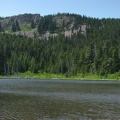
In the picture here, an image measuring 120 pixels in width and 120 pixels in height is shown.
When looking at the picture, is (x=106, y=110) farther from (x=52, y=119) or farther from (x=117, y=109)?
(x=52, y=119)

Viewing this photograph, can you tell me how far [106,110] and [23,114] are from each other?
1346 centimetres

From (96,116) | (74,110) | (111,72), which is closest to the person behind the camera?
(96,116)

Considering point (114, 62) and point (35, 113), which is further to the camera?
point (114, 62)

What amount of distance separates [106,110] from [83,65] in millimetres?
154960

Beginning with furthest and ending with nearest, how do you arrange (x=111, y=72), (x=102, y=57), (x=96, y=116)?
(x=102, y=57) < (x=111, y=72) < (x=96, y=116)

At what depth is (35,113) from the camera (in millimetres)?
41750

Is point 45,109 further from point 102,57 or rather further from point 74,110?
point 102,57

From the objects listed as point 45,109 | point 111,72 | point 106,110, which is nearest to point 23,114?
point 45,109

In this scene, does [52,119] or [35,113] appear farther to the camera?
[35,113]

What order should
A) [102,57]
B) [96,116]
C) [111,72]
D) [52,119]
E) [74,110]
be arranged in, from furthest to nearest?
[102,57]
[111,72]
[74,110]
[96,116]
[52,119]

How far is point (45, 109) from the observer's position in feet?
149

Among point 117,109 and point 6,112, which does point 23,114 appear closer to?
point 6,112

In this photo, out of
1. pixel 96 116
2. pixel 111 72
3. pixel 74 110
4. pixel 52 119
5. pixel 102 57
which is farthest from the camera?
pixel 102 57

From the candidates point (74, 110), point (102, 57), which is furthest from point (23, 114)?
point (102, 57)
